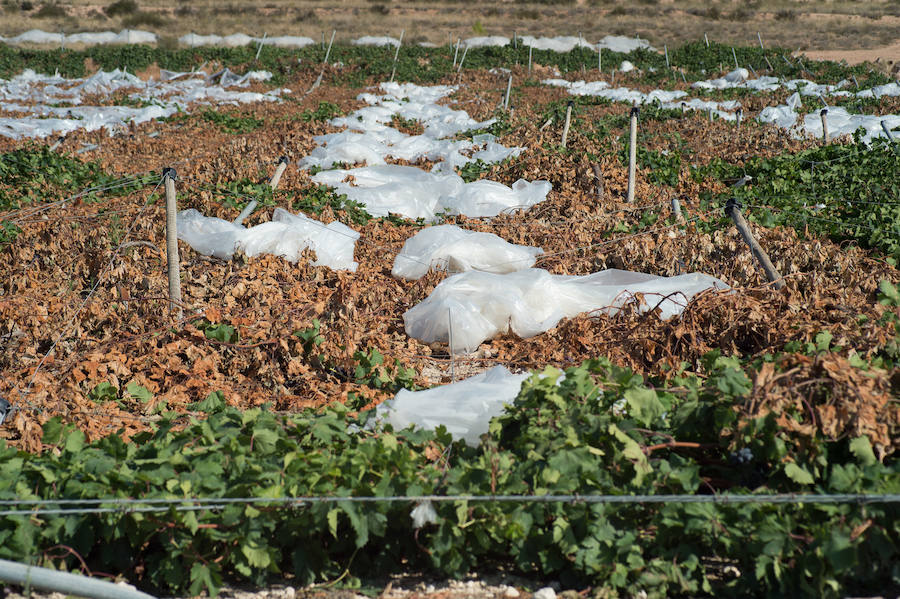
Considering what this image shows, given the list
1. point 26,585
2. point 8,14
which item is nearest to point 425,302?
point 26,585

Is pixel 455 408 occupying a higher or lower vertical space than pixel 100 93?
lower

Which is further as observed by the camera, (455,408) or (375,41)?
(375,41)

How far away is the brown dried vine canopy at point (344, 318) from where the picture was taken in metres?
4.14

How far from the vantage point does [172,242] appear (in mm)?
5449

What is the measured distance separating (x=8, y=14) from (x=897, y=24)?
4808 centimetres

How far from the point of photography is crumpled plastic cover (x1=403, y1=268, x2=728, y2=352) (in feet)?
17.6

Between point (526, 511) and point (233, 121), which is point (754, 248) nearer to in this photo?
point (526, 511)

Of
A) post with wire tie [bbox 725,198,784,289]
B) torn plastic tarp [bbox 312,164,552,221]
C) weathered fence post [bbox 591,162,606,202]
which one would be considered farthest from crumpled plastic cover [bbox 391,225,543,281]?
weathered fence post [bbox 591,162,606,202]

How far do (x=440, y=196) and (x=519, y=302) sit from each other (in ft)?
12.5

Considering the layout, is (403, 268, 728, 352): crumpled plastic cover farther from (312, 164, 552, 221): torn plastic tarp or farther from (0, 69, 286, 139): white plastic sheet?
(0, 69, 286, 139): white plastic sheet

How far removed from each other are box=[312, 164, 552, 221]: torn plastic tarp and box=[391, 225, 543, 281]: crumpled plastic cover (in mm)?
1982

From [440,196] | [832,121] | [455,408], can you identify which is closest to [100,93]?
[440,196]

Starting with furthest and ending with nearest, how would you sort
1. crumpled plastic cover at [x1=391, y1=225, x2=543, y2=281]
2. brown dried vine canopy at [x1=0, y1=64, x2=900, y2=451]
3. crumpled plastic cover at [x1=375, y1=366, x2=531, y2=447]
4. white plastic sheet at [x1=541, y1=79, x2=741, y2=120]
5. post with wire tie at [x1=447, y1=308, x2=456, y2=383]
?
white plastic sheet at [x1=541, y1=79, x2=741, y2=120], crumpled plastic cover at [x1=391, y1=225, x2=543, y2=281], post with wire tie at [x1=447, y1=308, x2=456, y2=383], brown dried vine canopy at [x1=0, y1=64, x2=900, y2=451], crumpled plastic cover at [x1=375, y1=366, x2=531, y2=447]

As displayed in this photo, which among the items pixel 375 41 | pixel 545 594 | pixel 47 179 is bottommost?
pixel 545 594
